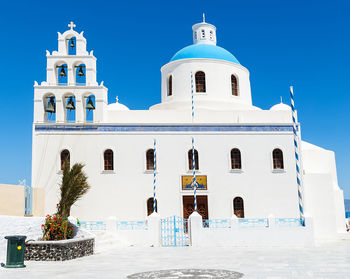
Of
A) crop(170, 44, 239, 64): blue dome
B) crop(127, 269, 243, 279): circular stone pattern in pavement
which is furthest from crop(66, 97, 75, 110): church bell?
crop(127, 269, 243, 279): circular stone pattern in pavement

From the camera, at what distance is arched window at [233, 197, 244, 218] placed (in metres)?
18.7

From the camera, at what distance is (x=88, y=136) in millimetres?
18688

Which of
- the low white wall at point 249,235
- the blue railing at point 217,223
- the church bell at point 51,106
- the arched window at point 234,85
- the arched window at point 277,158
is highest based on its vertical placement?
the arched window at point 234,85

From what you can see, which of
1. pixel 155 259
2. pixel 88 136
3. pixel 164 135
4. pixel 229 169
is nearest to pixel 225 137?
pixel 229 169

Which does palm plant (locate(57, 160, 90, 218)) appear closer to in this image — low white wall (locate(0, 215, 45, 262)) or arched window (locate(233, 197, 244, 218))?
low white wall (locate(0, 215, 45, 262))

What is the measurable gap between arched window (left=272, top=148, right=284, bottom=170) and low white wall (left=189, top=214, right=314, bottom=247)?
496 cm

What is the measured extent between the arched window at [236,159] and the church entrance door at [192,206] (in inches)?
79.0

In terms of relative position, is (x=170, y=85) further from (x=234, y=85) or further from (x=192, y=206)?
(x=192, y=206)

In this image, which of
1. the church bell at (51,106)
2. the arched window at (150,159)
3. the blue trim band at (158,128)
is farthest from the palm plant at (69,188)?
the church bell at (51,106)

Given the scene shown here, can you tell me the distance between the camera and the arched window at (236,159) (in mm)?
19094

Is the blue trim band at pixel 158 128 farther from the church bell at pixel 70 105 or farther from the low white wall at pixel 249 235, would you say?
the low white wall at pixel 249 235

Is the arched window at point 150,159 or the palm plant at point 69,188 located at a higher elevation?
the arched window at point 150,159

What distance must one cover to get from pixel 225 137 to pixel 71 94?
733 centimetres

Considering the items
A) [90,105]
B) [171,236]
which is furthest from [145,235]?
[90,105]
